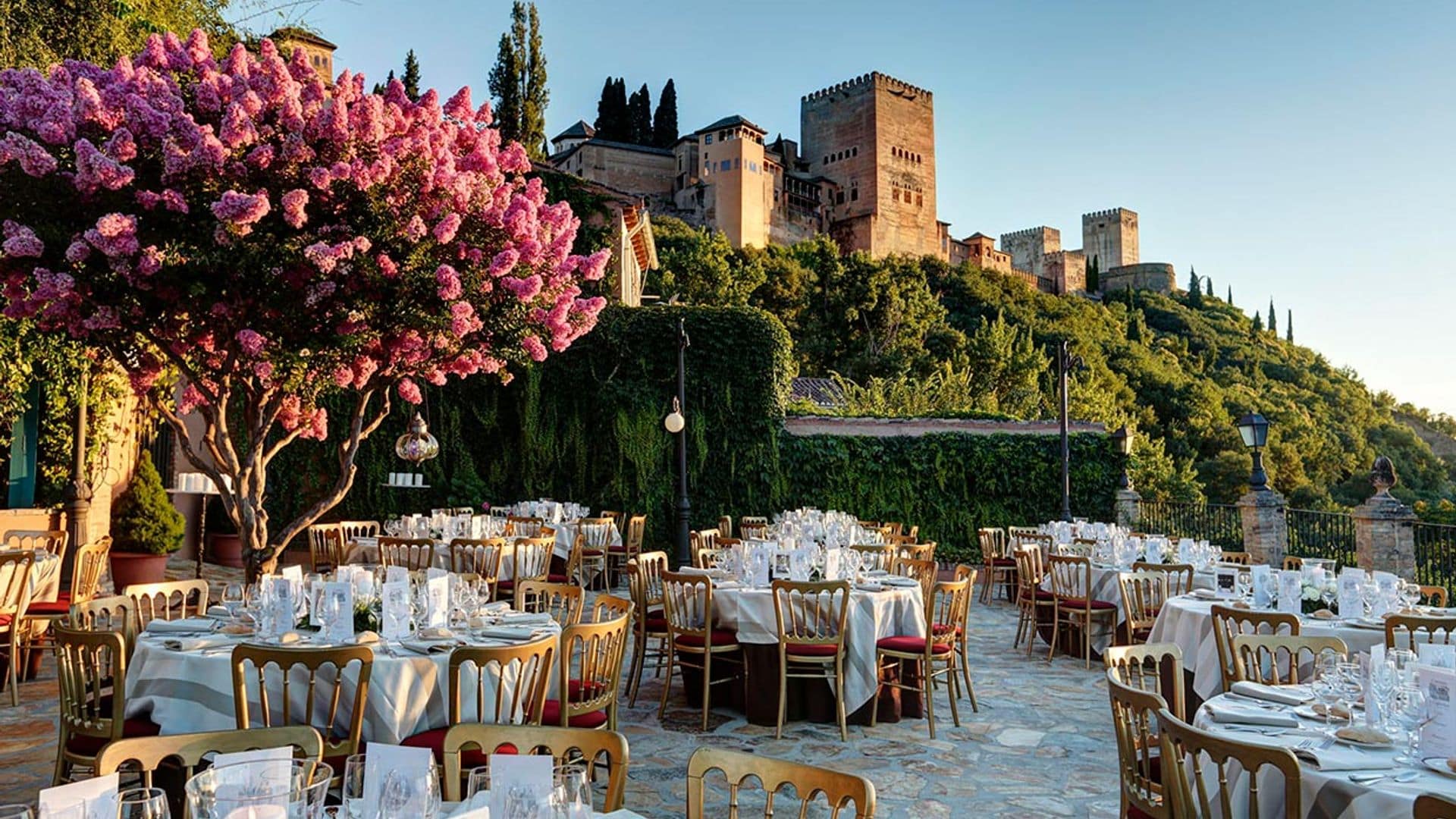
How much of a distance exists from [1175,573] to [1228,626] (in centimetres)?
309

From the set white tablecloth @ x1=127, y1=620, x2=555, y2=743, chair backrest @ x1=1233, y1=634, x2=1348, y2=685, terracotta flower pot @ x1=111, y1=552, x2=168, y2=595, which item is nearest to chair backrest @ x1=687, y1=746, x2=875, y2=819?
white tablecloth @ x1=127, y1=620, x2=555, y2=743

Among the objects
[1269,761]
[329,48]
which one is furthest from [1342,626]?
[329,48]

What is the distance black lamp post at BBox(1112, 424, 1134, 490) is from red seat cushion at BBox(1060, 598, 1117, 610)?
7637 mm

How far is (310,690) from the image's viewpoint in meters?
3.70

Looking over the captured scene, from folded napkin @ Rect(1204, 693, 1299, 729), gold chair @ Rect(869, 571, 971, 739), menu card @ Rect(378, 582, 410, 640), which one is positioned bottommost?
gold chair @ Rect(869, 571, 971, 739)

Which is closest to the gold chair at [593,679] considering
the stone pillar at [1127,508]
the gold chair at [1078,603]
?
Answer: the gold chair at [1078,603]

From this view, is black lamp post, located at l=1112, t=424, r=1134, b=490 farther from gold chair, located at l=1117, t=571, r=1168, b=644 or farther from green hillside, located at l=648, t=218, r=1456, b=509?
green hillside, located at l=648, t=218, r=1456, b=509

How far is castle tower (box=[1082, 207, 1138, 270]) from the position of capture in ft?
257

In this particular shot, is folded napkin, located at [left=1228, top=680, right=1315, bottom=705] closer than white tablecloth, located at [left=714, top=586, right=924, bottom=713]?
Yes

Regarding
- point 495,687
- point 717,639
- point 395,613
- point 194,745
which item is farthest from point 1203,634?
point 194,745

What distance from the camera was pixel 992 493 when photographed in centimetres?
1566

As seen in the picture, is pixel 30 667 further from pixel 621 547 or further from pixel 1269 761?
pixel 1269 761

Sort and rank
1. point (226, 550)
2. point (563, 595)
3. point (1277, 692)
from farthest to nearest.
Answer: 1. point (226, 550)
2. point (563, 595)
3. point (1277, 692)

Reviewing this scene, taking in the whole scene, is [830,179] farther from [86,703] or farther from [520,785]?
[520,785]
